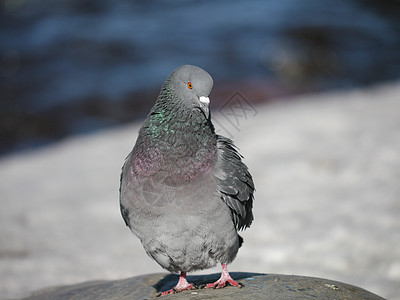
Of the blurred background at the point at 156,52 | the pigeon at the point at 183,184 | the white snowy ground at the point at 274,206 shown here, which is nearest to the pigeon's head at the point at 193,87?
the pigeon at the point at 183,184

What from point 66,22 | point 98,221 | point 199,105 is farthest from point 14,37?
point 199,105

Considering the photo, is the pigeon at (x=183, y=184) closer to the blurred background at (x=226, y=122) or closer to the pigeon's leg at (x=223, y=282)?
the pigeon's leg at (x=223, y=282)

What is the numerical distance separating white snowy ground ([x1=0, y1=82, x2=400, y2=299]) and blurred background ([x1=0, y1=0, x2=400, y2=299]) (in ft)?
0.11

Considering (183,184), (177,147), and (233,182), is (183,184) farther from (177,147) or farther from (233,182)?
(233,182)

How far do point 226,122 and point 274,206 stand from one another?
4289mm

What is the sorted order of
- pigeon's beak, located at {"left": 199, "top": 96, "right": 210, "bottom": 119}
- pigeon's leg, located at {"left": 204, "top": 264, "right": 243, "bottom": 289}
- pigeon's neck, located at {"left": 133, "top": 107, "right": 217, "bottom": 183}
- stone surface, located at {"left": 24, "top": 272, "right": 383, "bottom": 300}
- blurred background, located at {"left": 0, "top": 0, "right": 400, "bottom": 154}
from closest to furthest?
pigeon's beak, located at {"left": 199, "top": 96, "right": 210, "bottom": 119} → pigeon's neck, located at {"left": 133, "top": 107, "right": 217, "bottom": 183} → stone surface, located at {"left": 24, "top": 272, "right": 383, "bottom": 300} → pigeon's leg, located at {"left": 204, "top": 264, "right": 243, "bottom": 289} → blurred background, located at {"left": 0, "top": 0, "right": 400, "bottom": 154}

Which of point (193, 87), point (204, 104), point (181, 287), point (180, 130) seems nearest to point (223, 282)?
point (181, 287)

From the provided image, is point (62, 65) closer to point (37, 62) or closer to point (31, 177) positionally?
point (37, 62)

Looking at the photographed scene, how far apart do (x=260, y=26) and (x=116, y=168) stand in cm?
1245

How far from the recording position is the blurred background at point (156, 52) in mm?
17234

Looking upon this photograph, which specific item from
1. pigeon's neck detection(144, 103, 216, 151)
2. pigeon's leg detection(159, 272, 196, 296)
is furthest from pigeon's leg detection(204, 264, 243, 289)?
pigeon's neck detection(144, 103, 216, 151)

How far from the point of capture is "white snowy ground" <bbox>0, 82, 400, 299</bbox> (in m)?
7.58

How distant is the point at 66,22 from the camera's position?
22078mm

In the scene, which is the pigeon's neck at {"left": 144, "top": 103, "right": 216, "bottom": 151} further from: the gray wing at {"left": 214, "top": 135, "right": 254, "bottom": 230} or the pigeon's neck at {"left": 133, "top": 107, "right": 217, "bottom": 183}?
the gray wing at {"left": 214, "top": 135, "right": 254, "bottom": 230}
